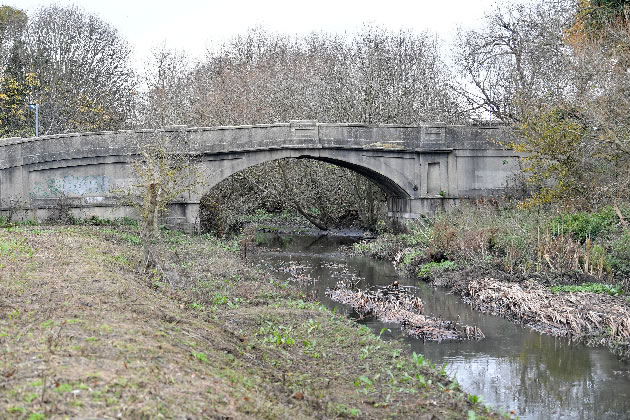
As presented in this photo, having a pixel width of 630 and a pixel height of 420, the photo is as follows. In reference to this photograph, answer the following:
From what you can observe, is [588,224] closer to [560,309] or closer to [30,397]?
[560,309]

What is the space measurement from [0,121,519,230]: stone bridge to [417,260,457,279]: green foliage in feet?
21.0

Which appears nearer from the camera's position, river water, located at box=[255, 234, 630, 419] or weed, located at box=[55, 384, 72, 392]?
weed, located at box=[55, 384, 72, 392]

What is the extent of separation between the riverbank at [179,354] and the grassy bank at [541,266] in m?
3.71

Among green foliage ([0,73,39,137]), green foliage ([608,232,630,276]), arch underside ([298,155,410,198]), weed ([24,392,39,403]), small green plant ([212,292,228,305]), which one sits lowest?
small green plant ([212,292,228,305])

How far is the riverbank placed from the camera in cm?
484

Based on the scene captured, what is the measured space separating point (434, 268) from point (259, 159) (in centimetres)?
827

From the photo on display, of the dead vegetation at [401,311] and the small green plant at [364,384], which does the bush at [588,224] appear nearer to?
the dead vegetation at [401,311]

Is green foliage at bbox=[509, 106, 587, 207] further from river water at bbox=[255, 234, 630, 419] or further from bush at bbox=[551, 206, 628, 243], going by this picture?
river water at bbox=[255, 234, 630, 419]

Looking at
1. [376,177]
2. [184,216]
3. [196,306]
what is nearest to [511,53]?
[376,177]

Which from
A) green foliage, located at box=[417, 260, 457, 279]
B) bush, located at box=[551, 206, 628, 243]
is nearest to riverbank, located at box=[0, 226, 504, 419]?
green foliage, located at box=[417, 260, 457, 279]

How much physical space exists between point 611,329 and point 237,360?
6733mm

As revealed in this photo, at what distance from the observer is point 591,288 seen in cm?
1352

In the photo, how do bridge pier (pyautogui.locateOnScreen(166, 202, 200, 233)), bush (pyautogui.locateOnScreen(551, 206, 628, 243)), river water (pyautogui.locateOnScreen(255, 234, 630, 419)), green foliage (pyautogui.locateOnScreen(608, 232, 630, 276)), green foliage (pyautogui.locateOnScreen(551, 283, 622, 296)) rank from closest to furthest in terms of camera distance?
river water (pyautogui.locateOnScreen(255, 234, 630, 419))
green foliage (pyautogui.locateOnScreen(551, 283, 622, 296))
green foliage (pyautogui.locateOnScreen(608, 232, 630, 276))
bush (pyautogui.locateOnScreen(551, 206, 628, 243))
bridge pier (pyautogui.locateOnScreen(166, 202, 200, 233))

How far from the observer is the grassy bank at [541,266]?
11.8 metres
